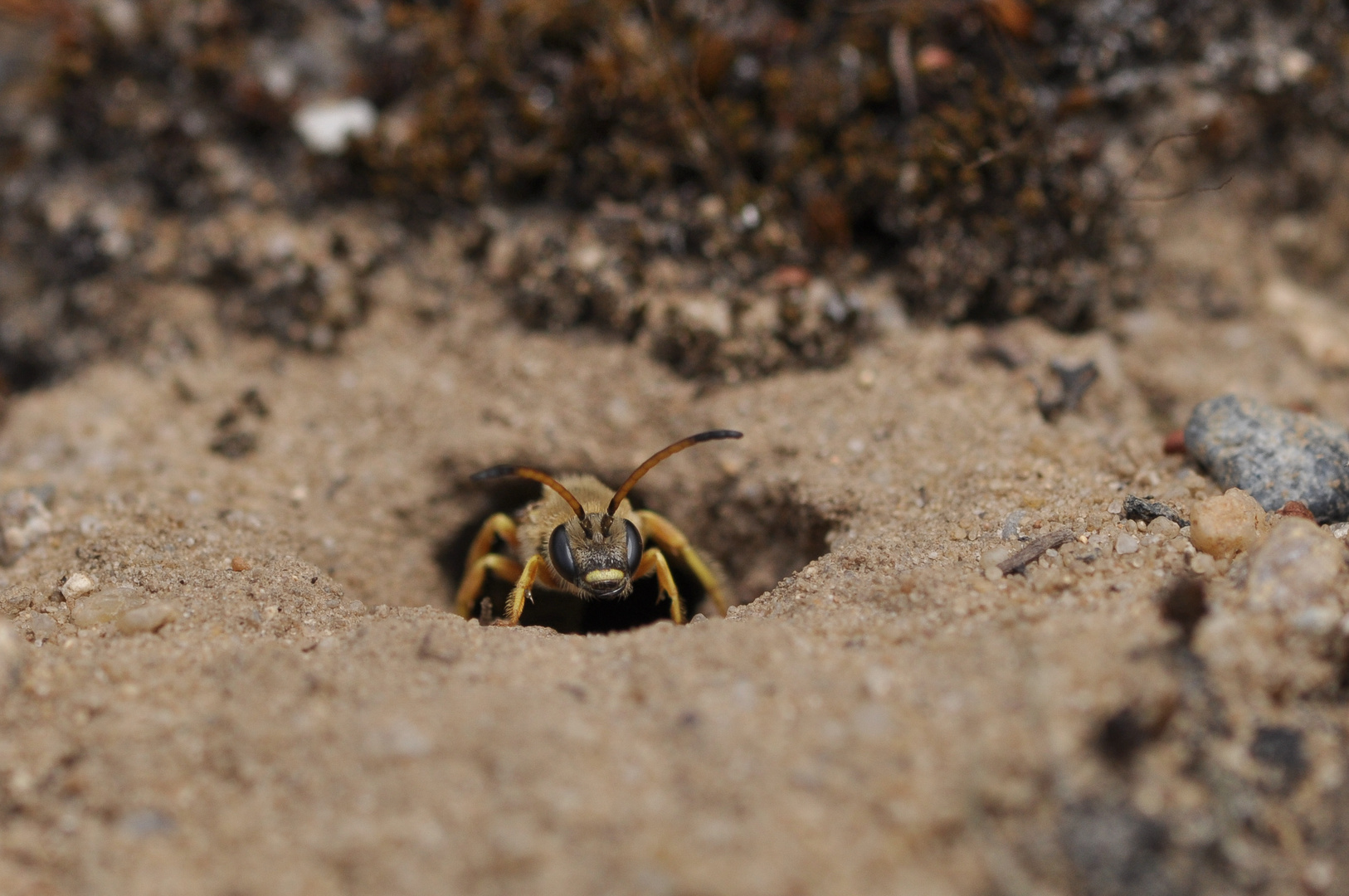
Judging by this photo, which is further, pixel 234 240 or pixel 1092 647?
pixel 234 240

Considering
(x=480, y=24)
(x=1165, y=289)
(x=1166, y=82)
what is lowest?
(x=1165, y=289)

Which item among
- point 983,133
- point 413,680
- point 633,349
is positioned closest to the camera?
point 413,680

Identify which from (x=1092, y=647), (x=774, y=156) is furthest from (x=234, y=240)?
(x=1092, y=647)

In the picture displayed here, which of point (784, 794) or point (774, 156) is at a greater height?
point (774, 156)

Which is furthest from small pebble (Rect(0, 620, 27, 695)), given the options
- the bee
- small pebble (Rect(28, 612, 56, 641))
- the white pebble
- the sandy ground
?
the white pebble

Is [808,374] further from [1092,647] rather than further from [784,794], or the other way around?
[784,794]

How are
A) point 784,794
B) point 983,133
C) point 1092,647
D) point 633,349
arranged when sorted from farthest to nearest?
point 633,349 < point 983,133 < point 1092,647 < point 784,794

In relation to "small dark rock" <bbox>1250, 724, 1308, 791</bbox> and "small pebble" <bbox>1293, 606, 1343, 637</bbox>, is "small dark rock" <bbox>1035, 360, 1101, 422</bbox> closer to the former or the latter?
"small pebble" <bbox>1293, 606, 1343, 637</bbox>
